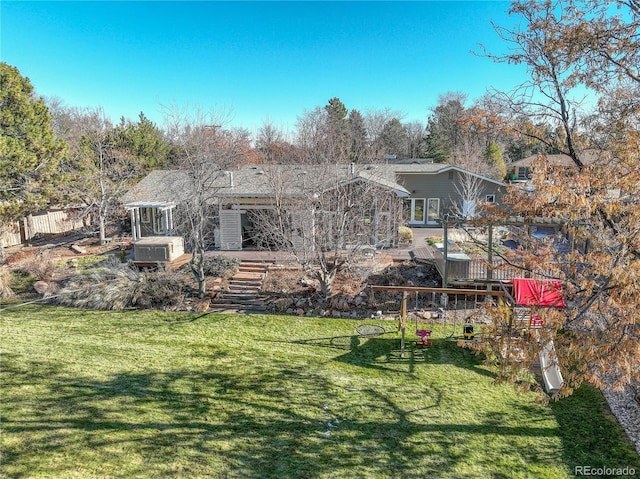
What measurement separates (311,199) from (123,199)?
13.8 m

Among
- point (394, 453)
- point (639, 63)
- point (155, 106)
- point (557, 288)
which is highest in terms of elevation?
point (155, 106)

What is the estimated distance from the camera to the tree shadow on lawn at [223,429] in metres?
5.45

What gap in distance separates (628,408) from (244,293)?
1161 centimetres

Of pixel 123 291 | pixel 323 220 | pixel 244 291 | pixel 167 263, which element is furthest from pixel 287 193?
pixel 123 291

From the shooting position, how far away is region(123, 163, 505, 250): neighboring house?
50.3ft

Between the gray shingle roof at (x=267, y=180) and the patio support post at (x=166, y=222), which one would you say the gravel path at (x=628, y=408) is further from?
the patio support post at (x=166, y=222)

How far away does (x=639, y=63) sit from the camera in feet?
18.7

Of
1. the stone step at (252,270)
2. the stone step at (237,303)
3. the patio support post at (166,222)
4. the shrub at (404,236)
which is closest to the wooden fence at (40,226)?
the patio support post at (166,222)

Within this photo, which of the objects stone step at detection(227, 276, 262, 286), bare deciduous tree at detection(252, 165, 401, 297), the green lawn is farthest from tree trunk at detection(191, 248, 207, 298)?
the green lawn

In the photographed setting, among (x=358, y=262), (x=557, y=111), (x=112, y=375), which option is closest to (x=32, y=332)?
(x=112, y=375)

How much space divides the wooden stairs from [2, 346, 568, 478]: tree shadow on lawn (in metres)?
5.22

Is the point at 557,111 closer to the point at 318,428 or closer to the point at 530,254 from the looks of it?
the point at 530,254

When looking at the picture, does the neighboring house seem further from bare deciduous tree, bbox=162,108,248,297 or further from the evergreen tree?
the evergreen tree

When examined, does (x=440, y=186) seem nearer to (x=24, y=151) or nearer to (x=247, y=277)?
(x=247, y=277)
